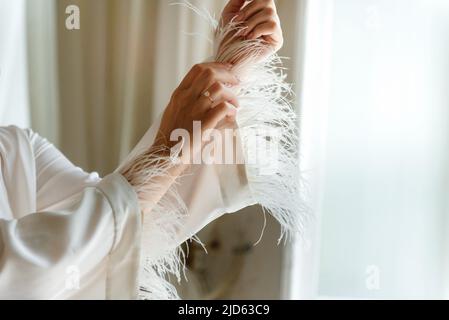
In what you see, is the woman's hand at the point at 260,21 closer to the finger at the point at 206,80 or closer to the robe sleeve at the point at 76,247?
the finger at the point at 206,80

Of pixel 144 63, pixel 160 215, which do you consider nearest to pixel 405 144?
pixel 144 63

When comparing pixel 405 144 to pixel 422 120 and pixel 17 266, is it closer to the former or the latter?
pixel 422 120

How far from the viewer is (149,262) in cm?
60

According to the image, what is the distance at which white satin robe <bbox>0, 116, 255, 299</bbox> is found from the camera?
18.6 inches

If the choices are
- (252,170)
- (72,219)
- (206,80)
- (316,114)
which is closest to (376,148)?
(316,114)

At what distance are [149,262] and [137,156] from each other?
13cm

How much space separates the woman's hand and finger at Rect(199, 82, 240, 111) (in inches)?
3.5

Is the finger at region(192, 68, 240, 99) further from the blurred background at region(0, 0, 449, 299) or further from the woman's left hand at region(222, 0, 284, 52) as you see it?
the blurred background at region(0, 0, 449, 299)

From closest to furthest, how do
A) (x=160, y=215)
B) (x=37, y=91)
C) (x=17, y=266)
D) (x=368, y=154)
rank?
(x=17, y=266)
(x=160, y=215)
(x=37, y=91)
(x=368, y=154)

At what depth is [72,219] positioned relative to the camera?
0.49m

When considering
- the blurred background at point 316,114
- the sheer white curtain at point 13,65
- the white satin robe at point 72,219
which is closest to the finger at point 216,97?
the white satin robe at point 72,219

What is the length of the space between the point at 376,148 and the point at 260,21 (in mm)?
584

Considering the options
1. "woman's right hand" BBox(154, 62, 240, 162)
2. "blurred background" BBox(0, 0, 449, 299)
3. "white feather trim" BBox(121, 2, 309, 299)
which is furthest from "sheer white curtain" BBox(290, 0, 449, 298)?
"woman's right hand" BBox(154, 62, 240, 162)

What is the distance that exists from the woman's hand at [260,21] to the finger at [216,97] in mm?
89
